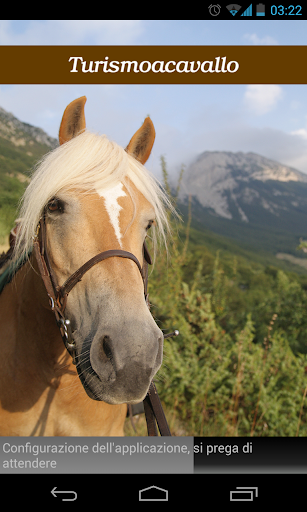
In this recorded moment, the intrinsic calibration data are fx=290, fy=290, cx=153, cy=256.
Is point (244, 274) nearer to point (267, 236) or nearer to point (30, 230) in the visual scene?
point (30, 230)

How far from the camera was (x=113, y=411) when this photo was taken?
7.60 feet

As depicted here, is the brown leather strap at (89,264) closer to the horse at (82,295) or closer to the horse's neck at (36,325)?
the horse at (82,295)

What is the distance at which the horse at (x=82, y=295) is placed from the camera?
1.35m

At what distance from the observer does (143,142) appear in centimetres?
221

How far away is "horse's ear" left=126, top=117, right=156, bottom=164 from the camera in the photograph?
2139mm

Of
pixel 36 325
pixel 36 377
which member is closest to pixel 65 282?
pixel 36 325
